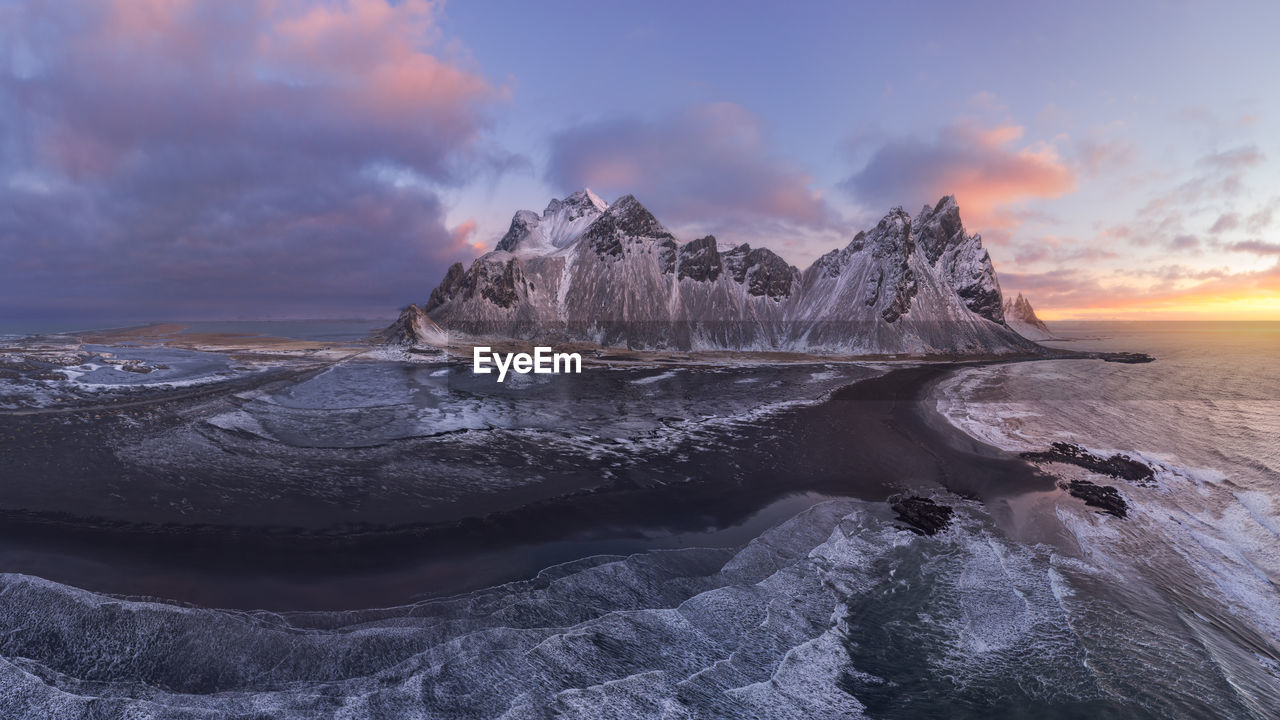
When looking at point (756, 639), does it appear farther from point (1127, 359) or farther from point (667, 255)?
point (667, 255)

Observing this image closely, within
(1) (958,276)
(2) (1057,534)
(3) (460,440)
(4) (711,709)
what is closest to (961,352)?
(1) (958,276)

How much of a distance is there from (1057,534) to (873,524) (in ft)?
22.8

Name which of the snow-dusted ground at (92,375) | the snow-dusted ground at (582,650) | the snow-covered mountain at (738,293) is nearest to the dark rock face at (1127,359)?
the snow-covered mountain at (738,293)

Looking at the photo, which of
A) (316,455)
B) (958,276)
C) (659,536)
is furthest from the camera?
(958,276)

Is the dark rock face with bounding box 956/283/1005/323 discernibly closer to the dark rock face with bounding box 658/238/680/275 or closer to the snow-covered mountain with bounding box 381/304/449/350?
the dark rock face with bounding box 658/238/680/275

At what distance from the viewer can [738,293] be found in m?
150

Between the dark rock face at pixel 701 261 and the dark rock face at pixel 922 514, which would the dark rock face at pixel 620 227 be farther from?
the dark rock face at pixel 922 514

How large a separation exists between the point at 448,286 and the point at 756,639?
148058 millimetres

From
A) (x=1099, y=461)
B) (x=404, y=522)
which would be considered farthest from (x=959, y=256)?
(x=404, y=522)

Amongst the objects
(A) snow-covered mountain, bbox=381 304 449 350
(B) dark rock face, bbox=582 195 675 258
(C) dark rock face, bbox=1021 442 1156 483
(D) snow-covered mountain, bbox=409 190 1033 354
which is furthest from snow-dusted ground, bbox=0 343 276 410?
(B) dark rock face, bbox=582 195 675 258

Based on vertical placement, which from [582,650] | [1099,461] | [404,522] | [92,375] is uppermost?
[92,375]

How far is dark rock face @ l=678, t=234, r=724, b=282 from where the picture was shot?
14862cm

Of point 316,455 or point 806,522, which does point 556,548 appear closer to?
point 806,522

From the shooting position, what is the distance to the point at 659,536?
1717 cm
